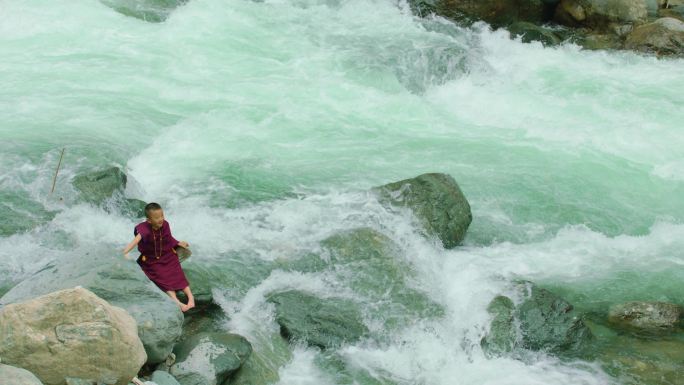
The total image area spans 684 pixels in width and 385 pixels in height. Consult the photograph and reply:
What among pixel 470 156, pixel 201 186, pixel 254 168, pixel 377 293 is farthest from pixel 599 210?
pixel 201 186

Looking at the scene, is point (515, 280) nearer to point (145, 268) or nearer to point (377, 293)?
point (377, 293)

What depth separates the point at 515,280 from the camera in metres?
7.86

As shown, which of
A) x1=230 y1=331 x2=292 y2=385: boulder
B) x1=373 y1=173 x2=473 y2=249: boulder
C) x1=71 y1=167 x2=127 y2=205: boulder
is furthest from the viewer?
x1=373 y1=173 x2=473 y2=249: boulder

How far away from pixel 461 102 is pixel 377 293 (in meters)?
6.47

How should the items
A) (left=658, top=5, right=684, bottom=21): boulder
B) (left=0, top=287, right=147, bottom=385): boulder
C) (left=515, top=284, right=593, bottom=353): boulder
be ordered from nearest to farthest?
(left=0, top=287, right=147, bottom=385): boulder
(left=515, top=284, right=593, bottom=353): boulder
(left=658, top=5, right=684, bottom=21): boulder

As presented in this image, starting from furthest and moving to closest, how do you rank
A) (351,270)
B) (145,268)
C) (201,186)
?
(201,186)
(351,270)
(145,268)

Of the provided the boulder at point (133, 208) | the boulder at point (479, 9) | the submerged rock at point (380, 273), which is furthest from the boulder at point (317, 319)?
the boulder at point (479, 9)

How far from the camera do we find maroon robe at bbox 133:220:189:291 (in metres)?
6.41

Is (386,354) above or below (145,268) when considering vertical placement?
below

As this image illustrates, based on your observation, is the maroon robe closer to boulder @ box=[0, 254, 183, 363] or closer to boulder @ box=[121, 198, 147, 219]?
boulder @ box=[0, 254, 183, 363]

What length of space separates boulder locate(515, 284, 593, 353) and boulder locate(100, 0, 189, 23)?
10.1 meters

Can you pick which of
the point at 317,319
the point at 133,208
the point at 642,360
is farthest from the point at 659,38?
the point at 133,208

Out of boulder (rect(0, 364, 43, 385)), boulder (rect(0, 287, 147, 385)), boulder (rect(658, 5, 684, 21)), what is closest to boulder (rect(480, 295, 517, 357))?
boulder (rect(0, 287, 147, 385))

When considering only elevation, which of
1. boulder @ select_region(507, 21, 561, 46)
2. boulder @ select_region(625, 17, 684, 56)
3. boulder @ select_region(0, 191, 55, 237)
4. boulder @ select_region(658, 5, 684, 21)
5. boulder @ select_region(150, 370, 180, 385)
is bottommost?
boulder @ select_region(0, 191, 55, 237)
